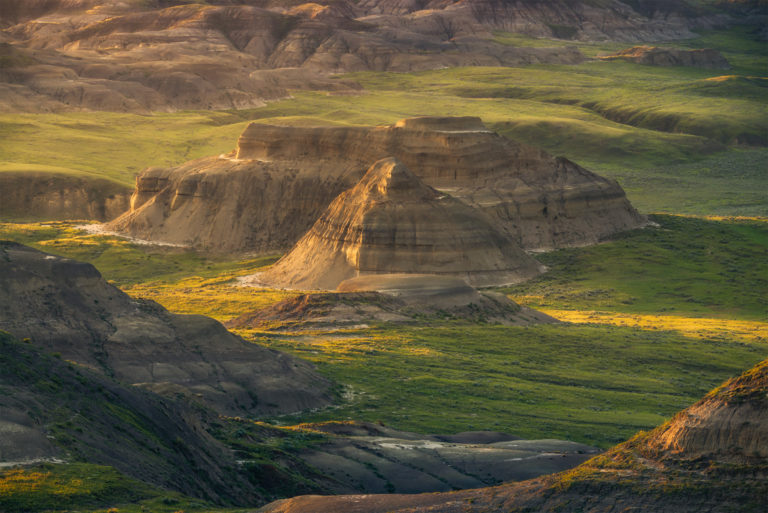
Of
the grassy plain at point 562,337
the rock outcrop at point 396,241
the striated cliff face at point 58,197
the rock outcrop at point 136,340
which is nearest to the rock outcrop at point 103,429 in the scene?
the rock outcrop at point 136,340

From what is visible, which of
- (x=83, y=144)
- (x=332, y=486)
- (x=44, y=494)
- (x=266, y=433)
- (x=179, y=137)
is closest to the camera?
(x=44, y=494)

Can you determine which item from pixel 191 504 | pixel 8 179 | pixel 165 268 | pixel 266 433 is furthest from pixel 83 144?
pixel 191 504

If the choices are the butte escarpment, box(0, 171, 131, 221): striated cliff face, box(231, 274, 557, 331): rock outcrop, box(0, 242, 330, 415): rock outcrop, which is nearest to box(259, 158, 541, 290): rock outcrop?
box(231, 274, 557, 331): rock outcrop

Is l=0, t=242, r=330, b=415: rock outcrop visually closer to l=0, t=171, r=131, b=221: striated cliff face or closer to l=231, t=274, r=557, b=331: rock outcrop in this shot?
l=231, t=274, r=557, b=331: rock outcrop

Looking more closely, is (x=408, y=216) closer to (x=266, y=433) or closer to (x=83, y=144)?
(x=266, y=433)

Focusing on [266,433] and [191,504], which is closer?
[191,504]

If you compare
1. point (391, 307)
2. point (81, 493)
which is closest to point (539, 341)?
point (391, 307)
